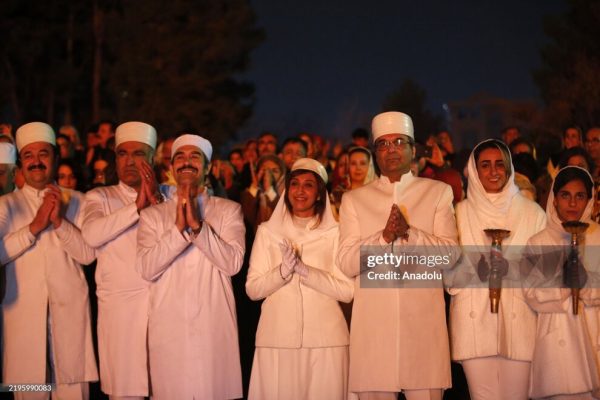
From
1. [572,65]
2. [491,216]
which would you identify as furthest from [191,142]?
[572,65]

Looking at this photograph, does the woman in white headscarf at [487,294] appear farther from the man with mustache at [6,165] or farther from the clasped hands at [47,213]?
the man with mustache at [6,165]

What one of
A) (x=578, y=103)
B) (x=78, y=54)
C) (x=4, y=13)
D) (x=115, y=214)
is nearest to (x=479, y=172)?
(x=115, y=214)

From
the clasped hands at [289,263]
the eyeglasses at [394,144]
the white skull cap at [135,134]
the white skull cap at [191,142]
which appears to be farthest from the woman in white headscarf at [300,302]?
the white skull cap at [135,134]

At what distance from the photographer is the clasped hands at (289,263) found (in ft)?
21.5

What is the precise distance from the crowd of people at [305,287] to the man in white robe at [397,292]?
0.04ft

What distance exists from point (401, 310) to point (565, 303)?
116 cm

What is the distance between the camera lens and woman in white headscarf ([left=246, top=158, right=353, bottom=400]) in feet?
22.0

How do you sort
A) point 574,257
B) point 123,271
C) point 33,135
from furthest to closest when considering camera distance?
point 33,135
point 123,271
point 574,257

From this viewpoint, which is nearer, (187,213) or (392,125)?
(187,213)

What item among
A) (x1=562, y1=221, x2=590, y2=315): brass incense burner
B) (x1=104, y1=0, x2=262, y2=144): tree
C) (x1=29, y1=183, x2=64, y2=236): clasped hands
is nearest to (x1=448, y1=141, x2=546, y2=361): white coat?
(x1=562, y1=221, x2=590, y2=315): brass incense burner

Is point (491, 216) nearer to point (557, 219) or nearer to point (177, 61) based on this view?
point (557, 219)

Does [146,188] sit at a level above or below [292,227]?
above

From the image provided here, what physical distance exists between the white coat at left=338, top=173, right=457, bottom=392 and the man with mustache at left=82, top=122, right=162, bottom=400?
160 cm

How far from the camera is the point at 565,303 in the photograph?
6.50m
